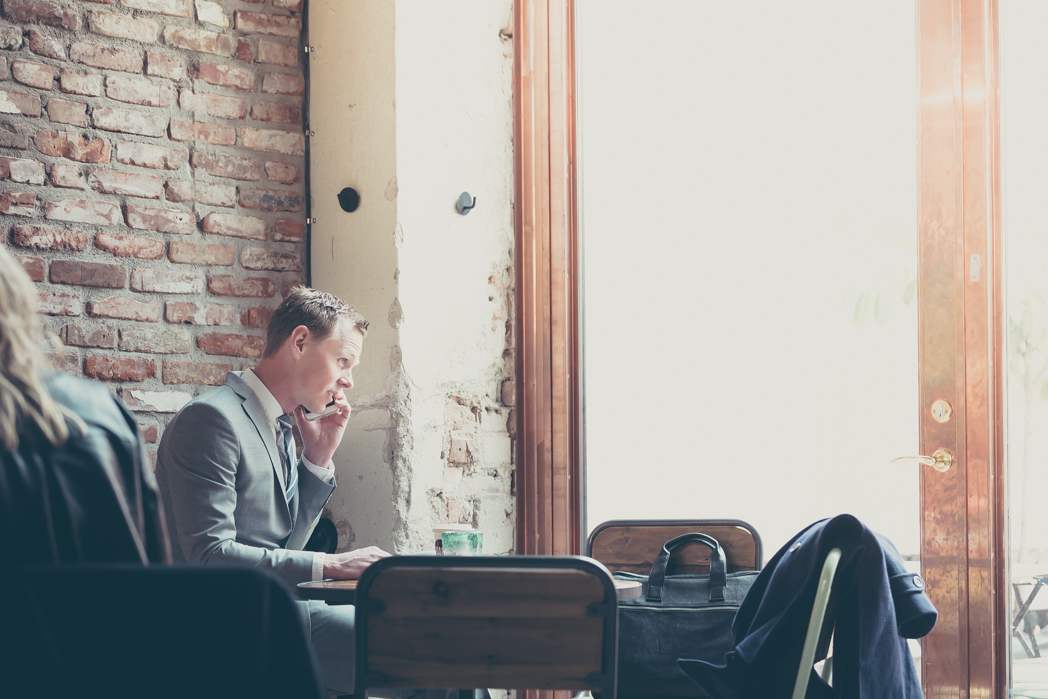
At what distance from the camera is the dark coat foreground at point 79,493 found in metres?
0.93

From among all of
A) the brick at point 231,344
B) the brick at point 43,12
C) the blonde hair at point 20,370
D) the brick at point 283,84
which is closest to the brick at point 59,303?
the brick at point 231,344

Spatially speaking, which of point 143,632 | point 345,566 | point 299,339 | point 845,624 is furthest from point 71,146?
point 845,624

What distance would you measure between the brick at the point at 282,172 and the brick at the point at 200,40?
1.27ft

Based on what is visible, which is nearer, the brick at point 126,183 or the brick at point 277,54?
the brick at point 126,183

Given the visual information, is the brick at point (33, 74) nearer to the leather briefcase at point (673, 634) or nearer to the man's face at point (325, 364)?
the man's face at point (325, 364)

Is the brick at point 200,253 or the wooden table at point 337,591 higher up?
the brick at point 200,253

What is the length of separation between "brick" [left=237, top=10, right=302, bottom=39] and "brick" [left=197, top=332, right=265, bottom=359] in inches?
40.6

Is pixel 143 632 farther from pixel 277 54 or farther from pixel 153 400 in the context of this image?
pixel 277 54

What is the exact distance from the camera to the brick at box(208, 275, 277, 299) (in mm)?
3100

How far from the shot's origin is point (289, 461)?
8.47 ft

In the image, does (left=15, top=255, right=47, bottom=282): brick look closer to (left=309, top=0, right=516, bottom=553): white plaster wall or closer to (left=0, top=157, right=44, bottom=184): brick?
(left=0, top=157, right=44, bottom=184): brick

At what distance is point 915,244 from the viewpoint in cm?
245

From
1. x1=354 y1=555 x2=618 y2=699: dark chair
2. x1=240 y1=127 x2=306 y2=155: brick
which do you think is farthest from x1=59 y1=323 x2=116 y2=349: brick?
x1=354 y1=555 x2=618 y2=699: dark chair

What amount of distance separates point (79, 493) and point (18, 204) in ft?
7.31
